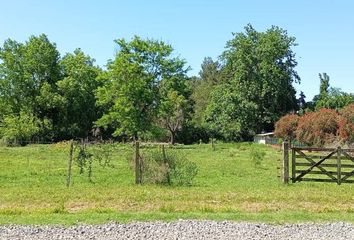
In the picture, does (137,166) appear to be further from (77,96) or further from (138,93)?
(77,96)

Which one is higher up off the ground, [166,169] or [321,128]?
[321,128]

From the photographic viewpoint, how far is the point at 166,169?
18203 millimetres

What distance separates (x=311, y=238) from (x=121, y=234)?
3901 mm

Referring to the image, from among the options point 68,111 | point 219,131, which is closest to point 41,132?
point 68,111

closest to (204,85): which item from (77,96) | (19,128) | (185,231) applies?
(77,96)

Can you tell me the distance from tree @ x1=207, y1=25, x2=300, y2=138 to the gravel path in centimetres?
7105

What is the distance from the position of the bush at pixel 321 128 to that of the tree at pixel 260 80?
69.5 feet

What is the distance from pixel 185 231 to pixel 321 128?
5343 cm

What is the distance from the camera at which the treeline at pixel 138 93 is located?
214 ft

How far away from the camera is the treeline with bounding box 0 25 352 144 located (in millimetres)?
65125

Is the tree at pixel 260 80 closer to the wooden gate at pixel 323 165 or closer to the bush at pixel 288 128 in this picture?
the bush at pixel 288 128

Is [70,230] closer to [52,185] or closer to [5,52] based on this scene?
[52,185]

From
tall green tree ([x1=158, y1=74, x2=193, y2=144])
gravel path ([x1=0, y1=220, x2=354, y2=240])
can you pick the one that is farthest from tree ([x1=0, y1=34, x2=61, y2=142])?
gravel path ([x1=0, y1=220, x2=354, y2=240])

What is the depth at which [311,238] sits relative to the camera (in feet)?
30.8
